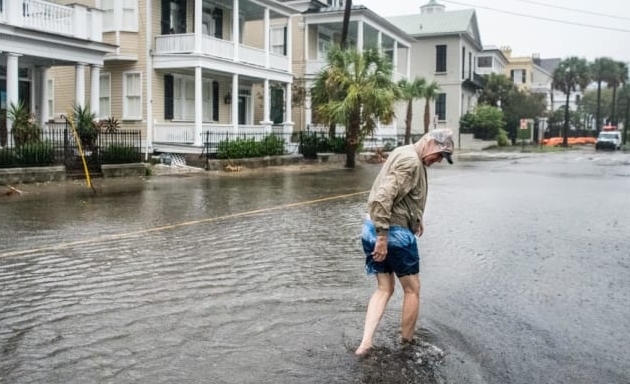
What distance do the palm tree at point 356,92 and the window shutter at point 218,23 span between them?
5502 millimetres

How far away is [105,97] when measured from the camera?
27.4 meters

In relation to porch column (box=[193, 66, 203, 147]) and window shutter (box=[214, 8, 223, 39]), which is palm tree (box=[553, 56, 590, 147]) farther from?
porch column (box=[193, 66, 203, 147])

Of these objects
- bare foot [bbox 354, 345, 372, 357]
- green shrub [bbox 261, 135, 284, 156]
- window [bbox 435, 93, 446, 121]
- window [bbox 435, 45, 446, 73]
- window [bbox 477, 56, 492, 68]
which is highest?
window [bbox 477, 56, 492, 68]

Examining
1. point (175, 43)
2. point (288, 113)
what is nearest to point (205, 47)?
point (175, 43)

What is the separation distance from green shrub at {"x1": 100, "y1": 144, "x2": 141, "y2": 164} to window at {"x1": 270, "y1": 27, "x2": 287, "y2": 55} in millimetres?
17029

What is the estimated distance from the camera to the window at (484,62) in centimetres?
6925

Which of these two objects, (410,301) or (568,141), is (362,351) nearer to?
(410,301)

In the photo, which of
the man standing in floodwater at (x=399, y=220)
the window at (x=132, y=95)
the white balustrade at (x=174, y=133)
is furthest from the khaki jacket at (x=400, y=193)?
the window at (x=132, y=95)

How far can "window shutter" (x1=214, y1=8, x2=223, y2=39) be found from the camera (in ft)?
100

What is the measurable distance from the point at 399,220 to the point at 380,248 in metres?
0.30

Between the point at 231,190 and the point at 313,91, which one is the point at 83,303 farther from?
the point at 313,91

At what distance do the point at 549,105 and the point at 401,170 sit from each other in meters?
87.5

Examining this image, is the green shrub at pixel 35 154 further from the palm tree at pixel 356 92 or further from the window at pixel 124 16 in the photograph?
the palm tree at pixel 356 92

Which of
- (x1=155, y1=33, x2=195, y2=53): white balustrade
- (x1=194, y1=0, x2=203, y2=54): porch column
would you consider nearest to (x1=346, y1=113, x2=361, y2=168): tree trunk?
(x1=194, y1=0, x2=203, y2=54): porch column
